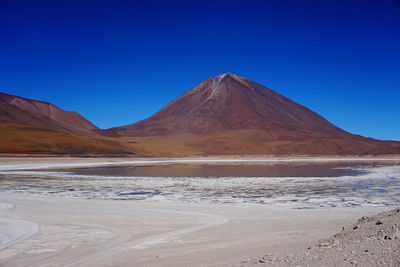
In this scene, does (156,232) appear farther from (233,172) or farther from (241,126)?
(241,126)

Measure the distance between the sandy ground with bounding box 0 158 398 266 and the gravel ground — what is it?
66 cm

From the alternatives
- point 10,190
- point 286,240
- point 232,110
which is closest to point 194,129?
point 232,110

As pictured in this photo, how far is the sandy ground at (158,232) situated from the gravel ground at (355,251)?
33.6 inches

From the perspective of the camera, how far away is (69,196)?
Answer: 48.8 feet

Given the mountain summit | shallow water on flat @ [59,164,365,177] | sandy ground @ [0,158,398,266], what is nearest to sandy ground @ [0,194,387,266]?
sandy ground @ [0,158,398,266]

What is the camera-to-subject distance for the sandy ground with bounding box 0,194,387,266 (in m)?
6.41

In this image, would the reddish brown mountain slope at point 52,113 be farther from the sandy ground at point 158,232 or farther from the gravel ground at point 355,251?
the gravel ground at point 355,251

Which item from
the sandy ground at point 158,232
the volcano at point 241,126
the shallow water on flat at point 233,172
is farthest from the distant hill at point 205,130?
the sandy ground at point 158,232

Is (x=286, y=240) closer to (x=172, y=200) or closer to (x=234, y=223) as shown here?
(x=234, y=223)

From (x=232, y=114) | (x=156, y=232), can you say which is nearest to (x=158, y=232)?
(x=156, y=232)

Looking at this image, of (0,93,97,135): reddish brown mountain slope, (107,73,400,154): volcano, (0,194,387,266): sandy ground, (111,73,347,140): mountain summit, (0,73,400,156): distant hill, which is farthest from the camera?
(111,73,347,140): mountain summit

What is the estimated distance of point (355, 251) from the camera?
5270 millimetres

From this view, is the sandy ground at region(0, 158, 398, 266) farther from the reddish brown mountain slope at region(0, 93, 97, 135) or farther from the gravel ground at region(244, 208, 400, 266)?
the reddish brown mountain slope at region(0, 93, 97, 135)

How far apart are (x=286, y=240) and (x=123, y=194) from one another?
31.4ft
